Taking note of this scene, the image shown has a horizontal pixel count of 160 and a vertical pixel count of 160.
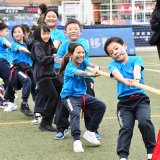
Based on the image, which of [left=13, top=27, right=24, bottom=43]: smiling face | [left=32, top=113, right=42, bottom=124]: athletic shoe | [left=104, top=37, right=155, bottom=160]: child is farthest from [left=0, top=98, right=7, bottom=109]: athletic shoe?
[left=104, top=37, right=155, bottom=160]: child

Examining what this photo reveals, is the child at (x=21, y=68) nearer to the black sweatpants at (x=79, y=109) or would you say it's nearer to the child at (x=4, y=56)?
the child at (x=4, y=56)

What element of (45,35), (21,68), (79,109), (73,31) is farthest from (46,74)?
(21,68)

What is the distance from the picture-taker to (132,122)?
177 inches

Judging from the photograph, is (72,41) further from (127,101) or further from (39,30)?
(127,101)

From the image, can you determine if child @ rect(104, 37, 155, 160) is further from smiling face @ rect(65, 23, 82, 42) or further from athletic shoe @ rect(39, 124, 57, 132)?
athletic shoe @ rect(39, 124, 57, 132)

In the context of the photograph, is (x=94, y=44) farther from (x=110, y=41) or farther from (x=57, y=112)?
(x=110, y=41)

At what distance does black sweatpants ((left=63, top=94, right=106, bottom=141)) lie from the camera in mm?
5273

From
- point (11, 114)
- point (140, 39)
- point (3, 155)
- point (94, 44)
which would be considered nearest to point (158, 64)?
point (94, 44)

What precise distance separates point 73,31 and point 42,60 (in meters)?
0.60

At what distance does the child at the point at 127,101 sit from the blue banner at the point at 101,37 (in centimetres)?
1255

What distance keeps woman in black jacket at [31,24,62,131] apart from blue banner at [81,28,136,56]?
1095 cm

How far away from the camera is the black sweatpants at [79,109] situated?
17.3 feet

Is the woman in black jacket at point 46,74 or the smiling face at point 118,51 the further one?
the woman in black jacket at point 46,74

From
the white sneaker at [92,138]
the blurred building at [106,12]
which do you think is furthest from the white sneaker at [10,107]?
the blurred building at [106,12]
